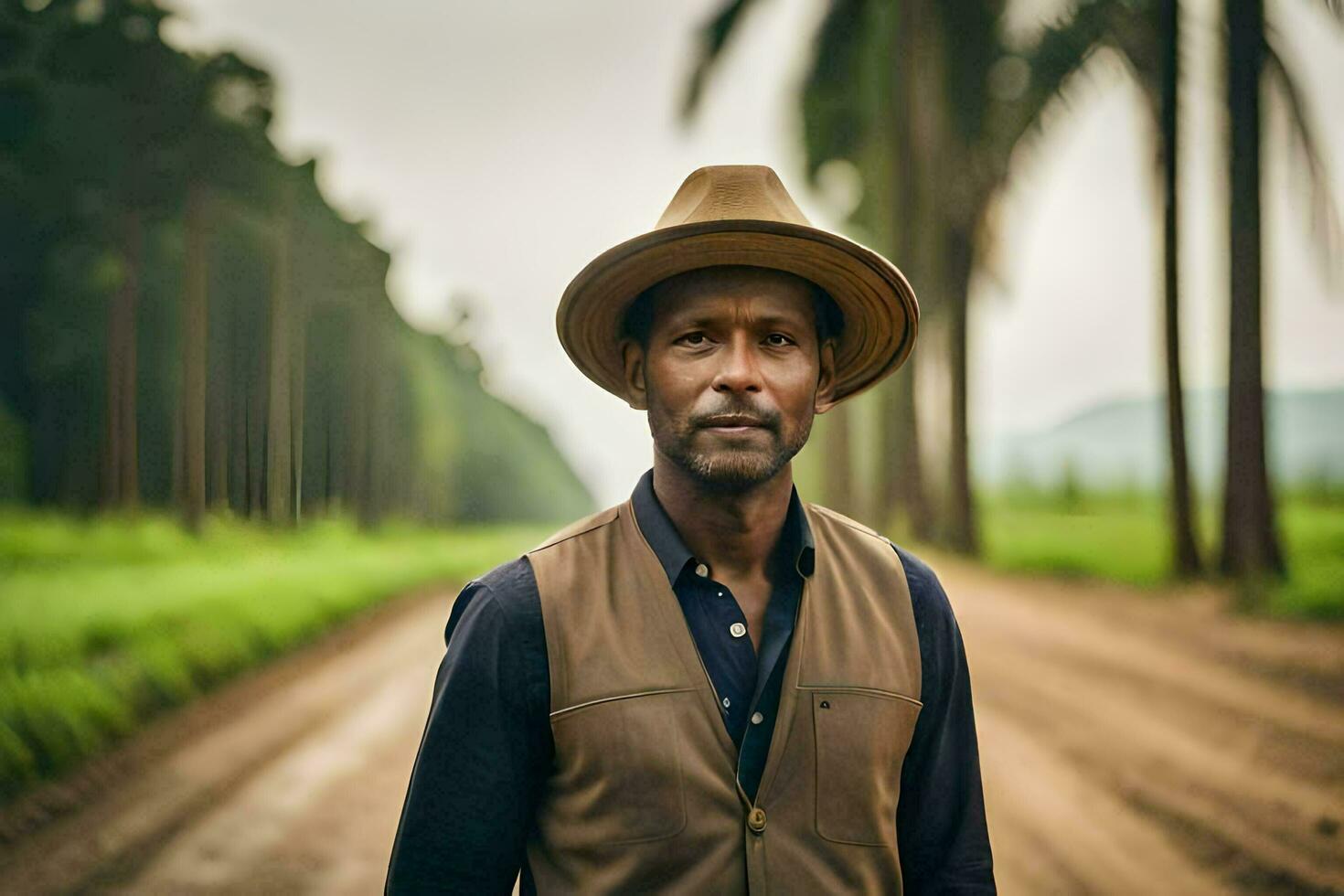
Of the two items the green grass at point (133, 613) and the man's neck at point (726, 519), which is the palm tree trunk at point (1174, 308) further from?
the man's neck at point (726, 519)

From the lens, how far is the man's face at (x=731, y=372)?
1.89m

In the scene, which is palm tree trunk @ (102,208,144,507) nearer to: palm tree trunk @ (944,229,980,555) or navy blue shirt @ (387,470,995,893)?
palm tree trunk @ (944,229,980,555)

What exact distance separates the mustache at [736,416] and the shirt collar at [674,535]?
19cm

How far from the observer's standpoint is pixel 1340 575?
272 inches

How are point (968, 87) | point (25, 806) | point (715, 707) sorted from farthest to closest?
1. point (968, 87)
2. point (25, 806)
3. point (715, 707)

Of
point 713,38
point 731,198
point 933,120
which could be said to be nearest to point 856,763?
point 731,198

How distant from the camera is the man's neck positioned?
1.96m

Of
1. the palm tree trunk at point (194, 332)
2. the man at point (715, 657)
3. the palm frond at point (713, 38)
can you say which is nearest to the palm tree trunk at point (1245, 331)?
the palm frond at point (713, 38)

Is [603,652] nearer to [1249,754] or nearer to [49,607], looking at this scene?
[1249,754]

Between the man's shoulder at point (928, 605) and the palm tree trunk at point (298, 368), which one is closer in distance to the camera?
the man's shoulder at point (928, 605)

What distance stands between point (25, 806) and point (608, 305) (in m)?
4.53

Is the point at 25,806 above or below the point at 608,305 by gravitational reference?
below

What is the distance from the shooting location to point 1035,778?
5.58 m

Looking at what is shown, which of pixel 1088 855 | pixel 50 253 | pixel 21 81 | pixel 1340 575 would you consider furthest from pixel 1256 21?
pixel 50 253
